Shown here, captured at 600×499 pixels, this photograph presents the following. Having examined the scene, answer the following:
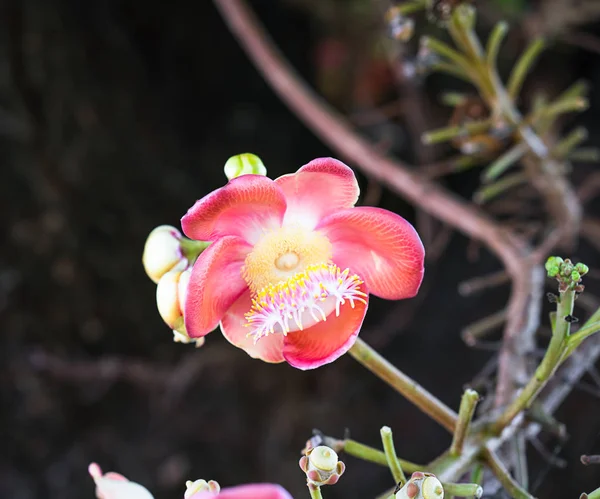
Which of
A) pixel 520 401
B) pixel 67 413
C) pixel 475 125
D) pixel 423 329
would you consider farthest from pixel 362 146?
pixel 67 413

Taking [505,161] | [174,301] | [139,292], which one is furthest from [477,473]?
[139,292]

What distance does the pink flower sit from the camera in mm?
421

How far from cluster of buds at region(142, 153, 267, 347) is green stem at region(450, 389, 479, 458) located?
186 millimetres

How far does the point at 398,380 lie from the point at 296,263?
120mm

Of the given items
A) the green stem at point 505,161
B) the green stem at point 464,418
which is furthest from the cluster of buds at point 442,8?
the green stem at point 464,418

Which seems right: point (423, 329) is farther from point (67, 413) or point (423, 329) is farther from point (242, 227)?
point (242, 227)

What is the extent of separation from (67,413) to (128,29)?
81cm

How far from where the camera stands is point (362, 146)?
3.17 ft

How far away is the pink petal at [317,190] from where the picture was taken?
1.39 feet

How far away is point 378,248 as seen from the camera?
1.51 feet

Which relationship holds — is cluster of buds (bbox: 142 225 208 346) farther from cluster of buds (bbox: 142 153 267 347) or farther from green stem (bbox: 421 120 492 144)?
green stem (bbox: 421 120 492 144)

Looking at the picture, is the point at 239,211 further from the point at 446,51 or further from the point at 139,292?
the point at 139,292

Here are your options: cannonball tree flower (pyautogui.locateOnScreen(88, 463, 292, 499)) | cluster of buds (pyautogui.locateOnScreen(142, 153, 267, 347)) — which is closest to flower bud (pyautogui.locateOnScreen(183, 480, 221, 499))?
cannonball tree flower (pyautogui.locateOnScreen(88, 463, 292, 499))

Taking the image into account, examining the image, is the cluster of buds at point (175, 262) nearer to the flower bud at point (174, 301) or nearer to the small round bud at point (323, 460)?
the flower bud at point (174, 301)
